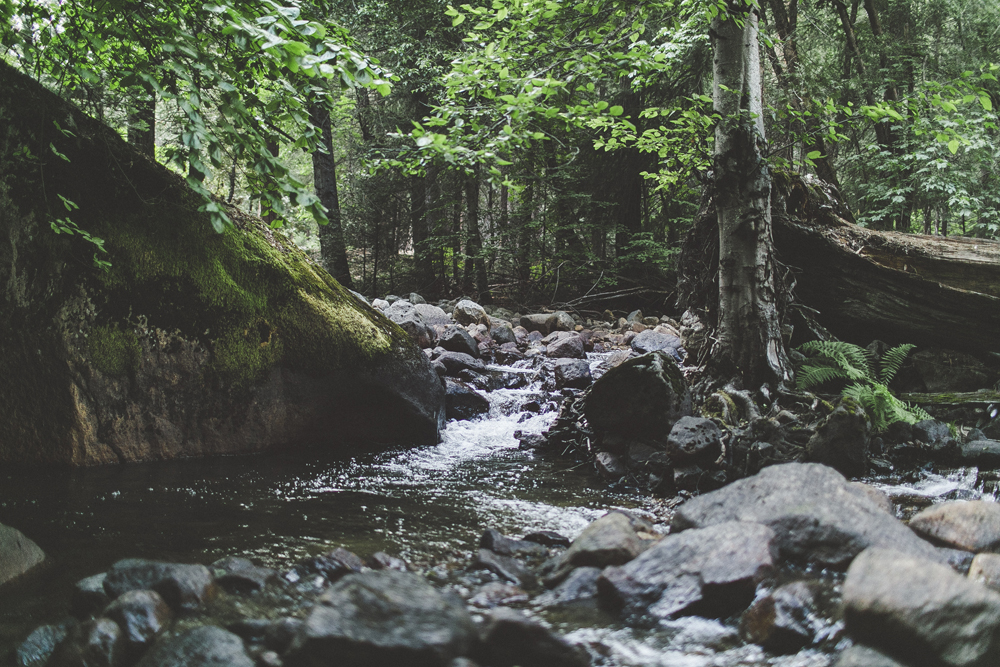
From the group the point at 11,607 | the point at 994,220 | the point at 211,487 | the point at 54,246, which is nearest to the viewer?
the point at 11,607

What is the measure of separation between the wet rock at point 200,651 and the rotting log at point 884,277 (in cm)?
670

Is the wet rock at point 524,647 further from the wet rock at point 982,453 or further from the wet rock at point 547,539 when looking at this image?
the wet rock at point 982,453

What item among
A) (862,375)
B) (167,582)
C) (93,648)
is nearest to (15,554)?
(167,582)

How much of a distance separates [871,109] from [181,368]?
6.53 meters

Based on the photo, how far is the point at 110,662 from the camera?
2.41 metres

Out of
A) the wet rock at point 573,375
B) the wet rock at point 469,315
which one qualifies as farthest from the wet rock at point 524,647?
the wet rock at point 469,315

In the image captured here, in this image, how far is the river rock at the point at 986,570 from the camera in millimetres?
2824

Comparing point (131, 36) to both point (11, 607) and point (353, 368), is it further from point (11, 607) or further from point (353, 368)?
point (353, 368)

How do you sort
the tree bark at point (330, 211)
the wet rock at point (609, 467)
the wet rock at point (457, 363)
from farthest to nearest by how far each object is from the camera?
the tree bark at point (330, 211) < the wet rock at point (457, 363) < the wet rock at point (609, 467)

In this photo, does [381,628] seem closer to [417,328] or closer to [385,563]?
[385,563]

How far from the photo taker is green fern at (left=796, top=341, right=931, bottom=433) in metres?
5.36

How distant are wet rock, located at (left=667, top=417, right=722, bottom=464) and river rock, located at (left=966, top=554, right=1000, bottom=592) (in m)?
2.07

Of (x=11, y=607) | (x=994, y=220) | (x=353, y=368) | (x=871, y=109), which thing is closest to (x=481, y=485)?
(x=353, y=368)

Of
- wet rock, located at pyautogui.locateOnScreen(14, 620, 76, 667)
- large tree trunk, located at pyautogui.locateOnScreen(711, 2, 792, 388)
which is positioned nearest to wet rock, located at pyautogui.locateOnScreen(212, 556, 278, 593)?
wet rock, located at pyautogui.locateOnScreen(14, 620, 76, 667)
